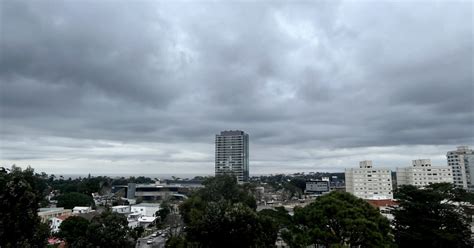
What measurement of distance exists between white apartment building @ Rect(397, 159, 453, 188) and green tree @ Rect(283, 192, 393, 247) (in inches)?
2393

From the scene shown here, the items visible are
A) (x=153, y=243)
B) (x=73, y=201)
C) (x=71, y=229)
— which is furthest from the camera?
(x=73, y=201)

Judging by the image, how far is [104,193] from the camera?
85.3 meters

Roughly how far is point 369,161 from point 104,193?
70.0 meters

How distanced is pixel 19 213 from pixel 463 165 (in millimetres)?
101248

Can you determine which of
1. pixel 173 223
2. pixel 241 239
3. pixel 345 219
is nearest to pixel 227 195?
pixel 173 223

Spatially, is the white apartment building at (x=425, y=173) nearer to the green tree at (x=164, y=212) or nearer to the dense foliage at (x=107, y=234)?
the green tree at (x=164, y=212)

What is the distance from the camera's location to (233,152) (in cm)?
11281

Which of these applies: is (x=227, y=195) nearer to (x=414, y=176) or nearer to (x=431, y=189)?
(x=431, y=189)

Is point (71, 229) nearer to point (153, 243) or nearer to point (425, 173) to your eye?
point (153, 243)

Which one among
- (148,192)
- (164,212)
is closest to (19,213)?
(164,212)

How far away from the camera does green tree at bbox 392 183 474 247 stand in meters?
21.0

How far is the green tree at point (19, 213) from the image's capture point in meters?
11.4

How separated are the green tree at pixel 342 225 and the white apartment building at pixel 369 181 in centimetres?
5768

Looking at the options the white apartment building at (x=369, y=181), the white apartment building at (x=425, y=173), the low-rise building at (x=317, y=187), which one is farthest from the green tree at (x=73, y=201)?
the low-rise building at (x=317, y=187)
